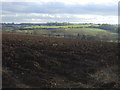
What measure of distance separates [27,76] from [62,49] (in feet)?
33.2

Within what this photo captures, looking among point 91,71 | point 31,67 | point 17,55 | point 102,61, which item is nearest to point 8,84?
point 31,67

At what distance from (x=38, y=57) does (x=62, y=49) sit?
206 inches

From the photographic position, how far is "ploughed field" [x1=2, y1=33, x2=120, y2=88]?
56.0ft

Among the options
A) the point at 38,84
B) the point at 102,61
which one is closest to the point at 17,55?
the point at 38,84

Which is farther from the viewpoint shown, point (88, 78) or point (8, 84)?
point (88, 78)

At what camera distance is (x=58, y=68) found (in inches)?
816

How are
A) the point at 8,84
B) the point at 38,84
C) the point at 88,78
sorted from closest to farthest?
the point at 8,84 < the point at 38,84 < the point at 88,78

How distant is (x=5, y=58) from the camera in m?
20.7

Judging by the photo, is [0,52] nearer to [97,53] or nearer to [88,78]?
[88,78]

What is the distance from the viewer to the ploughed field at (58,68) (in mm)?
17081

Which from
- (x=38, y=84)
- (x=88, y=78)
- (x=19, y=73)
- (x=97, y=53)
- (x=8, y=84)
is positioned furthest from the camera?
(x=97, y=53)

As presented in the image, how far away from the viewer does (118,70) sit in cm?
2259

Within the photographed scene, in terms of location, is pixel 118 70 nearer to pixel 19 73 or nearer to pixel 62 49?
pixel 62 49

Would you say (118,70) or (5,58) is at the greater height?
(5,58)
